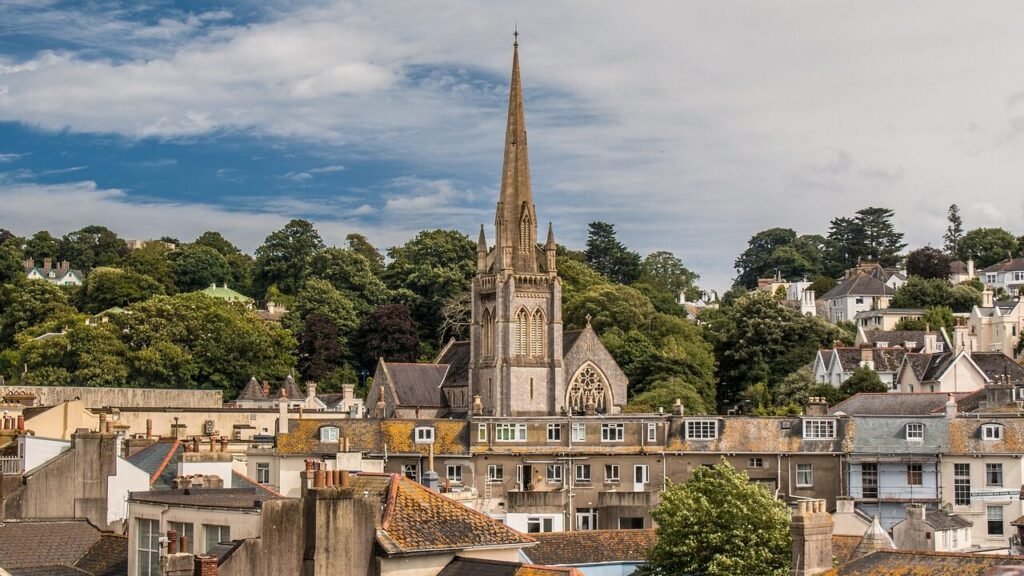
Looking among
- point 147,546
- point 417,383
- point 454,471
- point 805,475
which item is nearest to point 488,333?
point 417,383

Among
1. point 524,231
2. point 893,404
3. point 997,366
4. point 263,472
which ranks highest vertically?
point 524,231

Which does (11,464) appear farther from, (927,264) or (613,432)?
(927,264)

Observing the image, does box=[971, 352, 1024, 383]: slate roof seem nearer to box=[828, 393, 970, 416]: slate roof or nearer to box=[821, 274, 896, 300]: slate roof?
box=[828, 393, 970, 416]: slate roof

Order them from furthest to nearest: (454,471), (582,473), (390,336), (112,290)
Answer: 1. (112,290)
2. (390,336)
3. (582,473)
4. (454,471)

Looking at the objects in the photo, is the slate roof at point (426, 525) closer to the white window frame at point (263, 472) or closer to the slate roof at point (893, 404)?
the white window frame at point (263, 472)

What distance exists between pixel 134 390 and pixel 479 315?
79.5ft

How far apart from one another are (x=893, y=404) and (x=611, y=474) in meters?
22.9

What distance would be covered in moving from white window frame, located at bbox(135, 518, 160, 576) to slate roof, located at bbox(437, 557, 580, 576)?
19.0 ft

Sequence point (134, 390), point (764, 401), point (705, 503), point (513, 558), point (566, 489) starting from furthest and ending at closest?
point (764, 401) → point (134, 390) → point (566, 489) → point (705, 503) → point (513, 558)

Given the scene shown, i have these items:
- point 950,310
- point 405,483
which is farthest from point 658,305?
point 405,483

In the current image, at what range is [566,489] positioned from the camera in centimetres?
7912

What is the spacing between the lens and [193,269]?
187125 millimetres

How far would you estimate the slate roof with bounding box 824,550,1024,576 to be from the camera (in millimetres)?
30016

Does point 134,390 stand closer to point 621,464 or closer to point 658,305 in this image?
point 621,464
